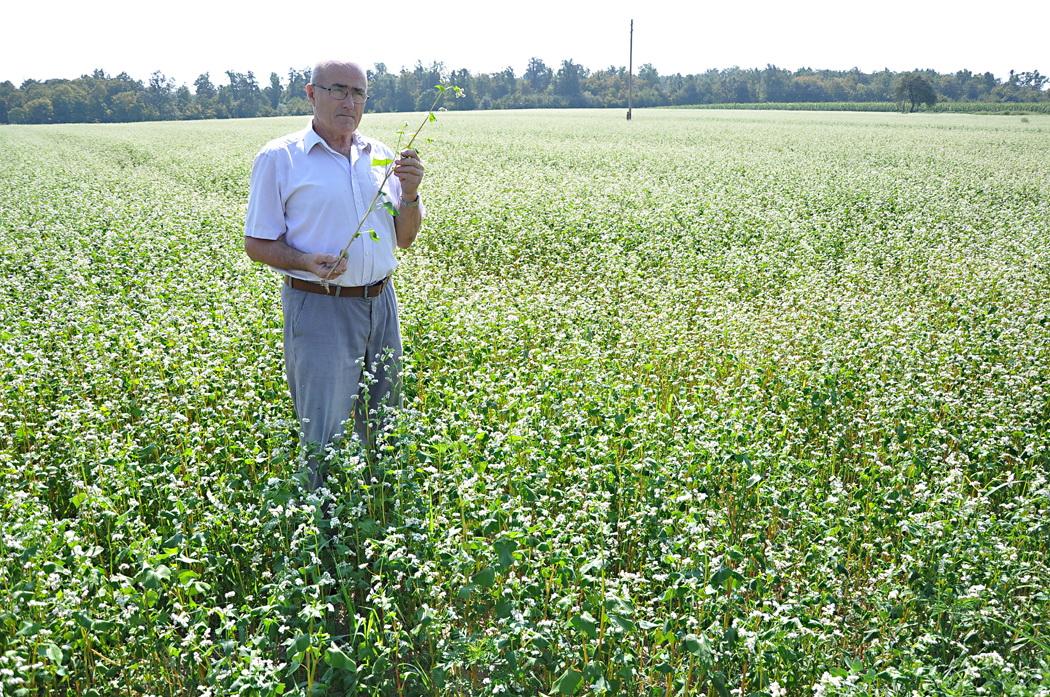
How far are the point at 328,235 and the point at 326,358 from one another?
0.61m

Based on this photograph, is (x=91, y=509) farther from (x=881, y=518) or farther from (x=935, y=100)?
(x=935, y=100)

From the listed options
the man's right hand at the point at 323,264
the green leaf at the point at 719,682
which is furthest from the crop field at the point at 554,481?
the man's right hand at the point at 323,264

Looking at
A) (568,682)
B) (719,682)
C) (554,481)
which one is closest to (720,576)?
(719,682)

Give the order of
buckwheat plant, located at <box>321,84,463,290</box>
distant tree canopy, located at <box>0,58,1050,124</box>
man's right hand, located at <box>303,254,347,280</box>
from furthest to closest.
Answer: distant tree canopy, located at <box>0,58,1050,124</box> < man's right hand, located at <box>303,254,347,280</box> < buckwheat plant, located at <box>321,84,463,290</box>

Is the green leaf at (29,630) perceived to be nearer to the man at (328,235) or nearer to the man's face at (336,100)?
the man at (328,235)

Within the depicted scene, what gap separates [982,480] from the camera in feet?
16.2

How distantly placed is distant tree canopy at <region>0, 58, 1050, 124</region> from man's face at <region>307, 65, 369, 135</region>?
77325 mm

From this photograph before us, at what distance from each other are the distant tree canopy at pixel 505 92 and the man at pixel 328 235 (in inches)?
3041

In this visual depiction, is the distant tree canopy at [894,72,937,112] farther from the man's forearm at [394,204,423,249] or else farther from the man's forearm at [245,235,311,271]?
the man's forearm at [245,235,311,271]

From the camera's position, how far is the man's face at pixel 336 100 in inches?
149

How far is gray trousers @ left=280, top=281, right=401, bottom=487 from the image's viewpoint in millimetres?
4035

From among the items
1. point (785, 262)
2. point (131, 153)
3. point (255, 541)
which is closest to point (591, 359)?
point (255, 541)

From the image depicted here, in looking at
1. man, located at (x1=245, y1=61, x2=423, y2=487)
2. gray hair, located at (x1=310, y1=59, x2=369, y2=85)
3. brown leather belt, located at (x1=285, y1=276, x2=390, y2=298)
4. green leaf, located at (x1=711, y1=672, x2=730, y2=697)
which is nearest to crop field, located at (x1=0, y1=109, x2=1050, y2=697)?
green leaf, located at (x1=711, y1=672, x2=730, y2=697)

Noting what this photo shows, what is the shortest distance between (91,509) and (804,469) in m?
3.72
